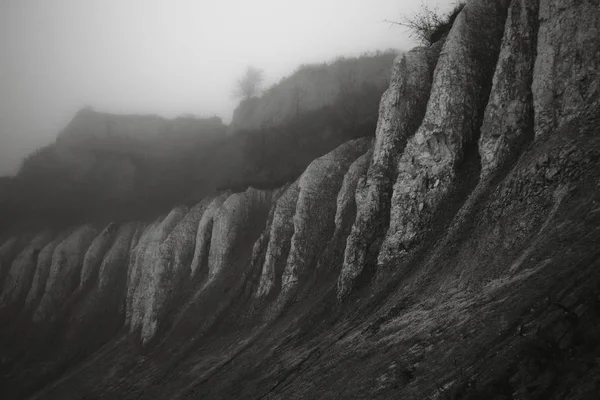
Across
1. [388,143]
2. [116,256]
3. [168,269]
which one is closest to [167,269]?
[168,269]

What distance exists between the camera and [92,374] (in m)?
34.0

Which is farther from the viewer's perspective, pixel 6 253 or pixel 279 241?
pixel 6 253

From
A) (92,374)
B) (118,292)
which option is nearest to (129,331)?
(92,374)

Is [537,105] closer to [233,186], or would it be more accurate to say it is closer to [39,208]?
[233,186]

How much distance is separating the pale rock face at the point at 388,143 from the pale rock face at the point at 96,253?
48.4m

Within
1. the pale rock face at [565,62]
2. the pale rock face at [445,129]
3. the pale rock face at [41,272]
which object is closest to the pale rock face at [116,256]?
the pale rock face at [41,272]

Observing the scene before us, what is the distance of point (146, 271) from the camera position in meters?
43.7

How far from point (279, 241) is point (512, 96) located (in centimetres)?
1982

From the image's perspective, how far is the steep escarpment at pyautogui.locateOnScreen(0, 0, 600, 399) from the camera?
28.3 ft

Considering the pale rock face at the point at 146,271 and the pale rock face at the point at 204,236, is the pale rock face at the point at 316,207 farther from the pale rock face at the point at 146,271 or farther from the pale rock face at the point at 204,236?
the pale rock face at the point at 146,271

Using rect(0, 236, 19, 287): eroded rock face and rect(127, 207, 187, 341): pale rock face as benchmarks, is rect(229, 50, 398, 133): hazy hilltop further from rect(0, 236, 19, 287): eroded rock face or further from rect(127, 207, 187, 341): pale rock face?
rect(0, 236, 19, 287): eroded rock face

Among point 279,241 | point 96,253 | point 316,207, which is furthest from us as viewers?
point 96,253

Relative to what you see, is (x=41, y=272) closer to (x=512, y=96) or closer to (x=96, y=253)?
(x=96, y=253)

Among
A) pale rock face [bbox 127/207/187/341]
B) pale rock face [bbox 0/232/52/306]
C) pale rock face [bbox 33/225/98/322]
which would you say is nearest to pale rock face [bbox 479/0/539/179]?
pale rock face [bbox 127/207/187/341]
